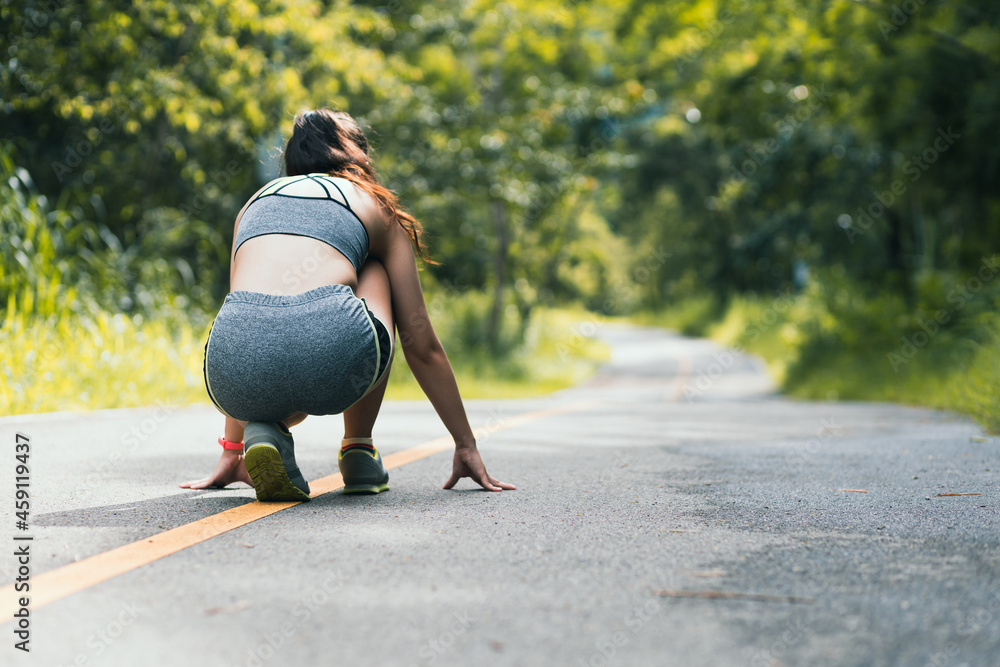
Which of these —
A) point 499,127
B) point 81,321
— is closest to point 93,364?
point 81,321

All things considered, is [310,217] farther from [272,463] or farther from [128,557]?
[128,557]

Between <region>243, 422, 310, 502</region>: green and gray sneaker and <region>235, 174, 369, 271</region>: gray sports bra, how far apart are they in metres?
0.65

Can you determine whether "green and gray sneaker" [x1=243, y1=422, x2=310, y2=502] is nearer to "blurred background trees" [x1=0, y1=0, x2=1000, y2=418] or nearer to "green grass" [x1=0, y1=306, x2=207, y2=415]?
"green grass" [x1=0, y1=306, x2=207, y2=415]

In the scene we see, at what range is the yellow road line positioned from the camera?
223cm

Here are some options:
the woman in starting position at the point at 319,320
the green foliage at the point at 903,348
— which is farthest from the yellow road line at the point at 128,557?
the green foliage at the point at 903,348

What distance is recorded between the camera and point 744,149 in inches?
995

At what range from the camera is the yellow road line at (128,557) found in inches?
87.7

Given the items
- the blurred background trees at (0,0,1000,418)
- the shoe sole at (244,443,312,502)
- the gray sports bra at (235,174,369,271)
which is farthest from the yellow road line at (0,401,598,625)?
the blurred background trees at (0,0,1000,418)

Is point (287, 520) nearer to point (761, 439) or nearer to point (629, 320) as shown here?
point (761, 439)

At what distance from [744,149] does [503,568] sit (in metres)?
24.2

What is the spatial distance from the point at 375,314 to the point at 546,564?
1226 mm

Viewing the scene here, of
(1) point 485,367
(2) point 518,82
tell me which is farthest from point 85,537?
(2) point 518,82

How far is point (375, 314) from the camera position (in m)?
3.44

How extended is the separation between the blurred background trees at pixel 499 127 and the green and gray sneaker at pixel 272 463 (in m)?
5.43
